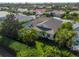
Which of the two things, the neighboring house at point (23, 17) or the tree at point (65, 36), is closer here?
the tree at point (65, 36)

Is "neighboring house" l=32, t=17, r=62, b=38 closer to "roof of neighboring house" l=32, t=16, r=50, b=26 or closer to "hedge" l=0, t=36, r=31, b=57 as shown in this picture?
"roof of neighboring house" l=32, t=16, r=50, b=26

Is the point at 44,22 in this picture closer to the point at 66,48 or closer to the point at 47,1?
the point at 47,1

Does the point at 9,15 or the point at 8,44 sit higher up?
the point at 9,15

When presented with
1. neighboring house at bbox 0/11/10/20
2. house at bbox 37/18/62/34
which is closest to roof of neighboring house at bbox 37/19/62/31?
house at bbox 37/18/62/34

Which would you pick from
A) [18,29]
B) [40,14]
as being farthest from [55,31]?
[18,29]

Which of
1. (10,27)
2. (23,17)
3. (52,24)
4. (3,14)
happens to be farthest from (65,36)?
(3,14)

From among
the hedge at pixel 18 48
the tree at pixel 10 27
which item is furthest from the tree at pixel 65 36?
the tree at pixel 10 27

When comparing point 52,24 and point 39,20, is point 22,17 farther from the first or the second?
point 52,24

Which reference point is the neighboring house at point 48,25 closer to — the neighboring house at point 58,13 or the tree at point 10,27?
the neighboring house at point 58,13
